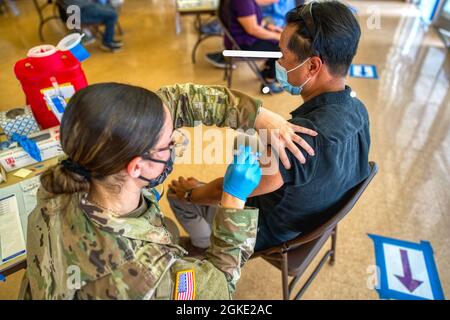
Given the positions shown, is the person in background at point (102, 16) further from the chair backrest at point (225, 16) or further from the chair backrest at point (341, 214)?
the chair backrest at point (341, 214)

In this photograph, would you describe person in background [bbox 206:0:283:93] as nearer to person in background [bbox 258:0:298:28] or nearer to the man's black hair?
person in background [bbox 258:0:298:28]

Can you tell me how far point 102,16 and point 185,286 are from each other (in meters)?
3.62

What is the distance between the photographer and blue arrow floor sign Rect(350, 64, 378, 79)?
3.47m

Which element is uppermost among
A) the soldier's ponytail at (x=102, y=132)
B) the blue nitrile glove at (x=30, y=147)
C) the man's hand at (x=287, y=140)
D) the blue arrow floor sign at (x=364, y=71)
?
the soldier's ponytail at (x=102, y=132)

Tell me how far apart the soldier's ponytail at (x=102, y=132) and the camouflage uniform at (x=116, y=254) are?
61 mm

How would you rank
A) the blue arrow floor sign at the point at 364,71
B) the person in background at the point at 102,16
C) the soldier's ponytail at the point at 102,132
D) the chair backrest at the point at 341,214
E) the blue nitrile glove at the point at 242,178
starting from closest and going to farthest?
the soldier's ponytail at the point at 102,132 → the blue nitrile glove at the point at 242,178 → the chair backrest at the point at 341,214 → the person in background at the point at 102,16 → the blue arrow floor sign at the point at 364,71

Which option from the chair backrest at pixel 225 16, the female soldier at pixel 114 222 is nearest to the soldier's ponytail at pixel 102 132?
the female soldier at pixel 114 222

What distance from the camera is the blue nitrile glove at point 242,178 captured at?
Answer: 917mm

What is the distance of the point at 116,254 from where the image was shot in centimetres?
72

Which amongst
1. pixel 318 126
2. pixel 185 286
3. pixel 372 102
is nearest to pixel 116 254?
pixel 185 286

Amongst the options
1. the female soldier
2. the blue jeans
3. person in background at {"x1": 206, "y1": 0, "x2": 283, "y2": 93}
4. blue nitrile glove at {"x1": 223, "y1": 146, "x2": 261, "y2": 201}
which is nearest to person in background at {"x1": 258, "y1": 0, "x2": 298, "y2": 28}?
person in background at {"x1": 206, "y1": 0, "x2": 283, "y2": 93}

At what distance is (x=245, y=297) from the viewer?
5.22 ft

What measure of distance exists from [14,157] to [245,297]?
120 cm
